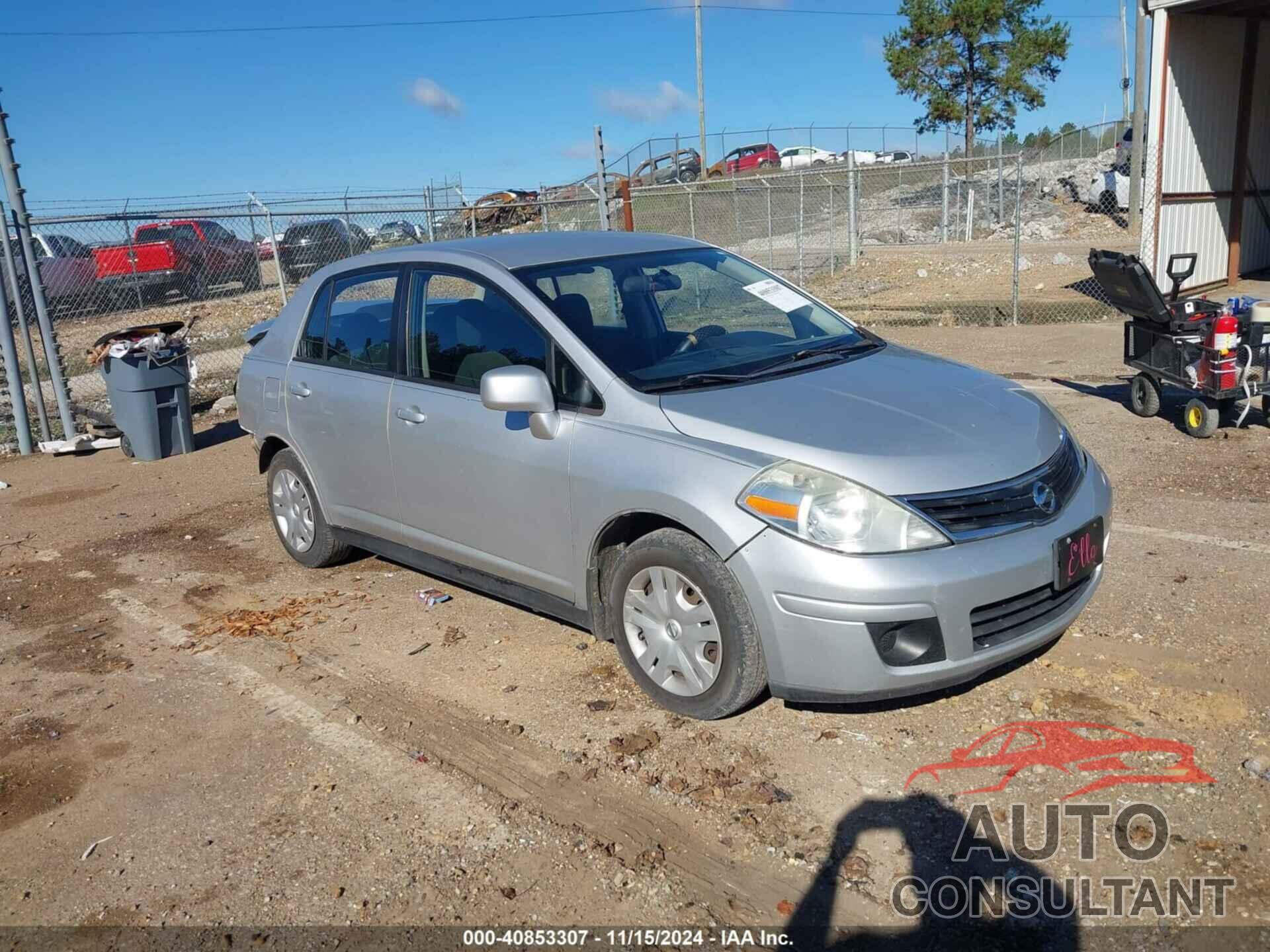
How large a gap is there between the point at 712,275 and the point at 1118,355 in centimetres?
739

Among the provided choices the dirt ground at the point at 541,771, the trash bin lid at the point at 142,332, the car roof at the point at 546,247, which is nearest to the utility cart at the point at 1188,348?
the dirt ground at the point at 541,771

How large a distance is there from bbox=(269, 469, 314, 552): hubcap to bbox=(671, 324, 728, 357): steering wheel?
245cm

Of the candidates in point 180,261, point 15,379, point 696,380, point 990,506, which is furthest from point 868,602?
point 180,261

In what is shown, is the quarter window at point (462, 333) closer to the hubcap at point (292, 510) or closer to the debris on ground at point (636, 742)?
the hubcap at point (292, 510)

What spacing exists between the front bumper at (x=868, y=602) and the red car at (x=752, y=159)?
34762 mm

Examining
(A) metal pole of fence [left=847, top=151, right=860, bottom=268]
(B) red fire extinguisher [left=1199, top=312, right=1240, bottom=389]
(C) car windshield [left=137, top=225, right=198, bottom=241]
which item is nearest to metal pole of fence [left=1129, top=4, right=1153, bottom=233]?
(A) metal pole of fence [left=847, top=151, right=860, bottom=268]

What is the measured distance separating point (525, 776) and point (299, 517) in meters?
2.86

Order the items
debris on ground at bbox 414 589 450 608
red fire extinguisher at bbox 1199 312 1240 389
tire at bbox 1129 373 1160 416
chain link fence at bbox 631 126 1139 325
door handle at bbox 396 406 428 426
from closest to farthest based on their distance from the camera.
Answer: door handle at bbox 396 406 428 426 → debris on ground at bbox 414 589 450 608 → red fire extinguisher at bbox 1199 312 1240 389 → tire at bbox 1129 373 1160 416 → chain link fence at bbox 631 126 1139 325

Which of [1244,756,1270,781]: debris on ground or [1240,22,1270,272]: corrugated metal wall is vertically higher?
[1240,22,1270,272]: corrugated metal wall

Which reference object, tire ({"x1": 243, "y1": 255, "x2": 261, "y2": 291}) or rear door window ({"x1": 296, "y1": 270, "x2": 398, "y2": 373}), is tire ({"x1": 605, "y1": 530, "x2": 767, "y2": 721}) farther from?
tire ({"x1": 243, "y1": 255, "x2": 261, "y2": 291})

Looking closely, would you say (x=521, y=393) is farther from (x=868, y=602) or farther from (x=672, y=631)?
(x=868, y=602)

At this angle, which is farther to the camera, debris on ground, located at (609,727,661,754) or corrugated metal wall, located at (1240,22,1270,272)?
corrugated metal wall, located at (1240,22,1270,272)

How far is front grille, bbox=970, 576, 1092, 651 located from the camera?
3.44m

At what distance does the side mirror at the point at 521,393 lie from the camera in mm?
3998
